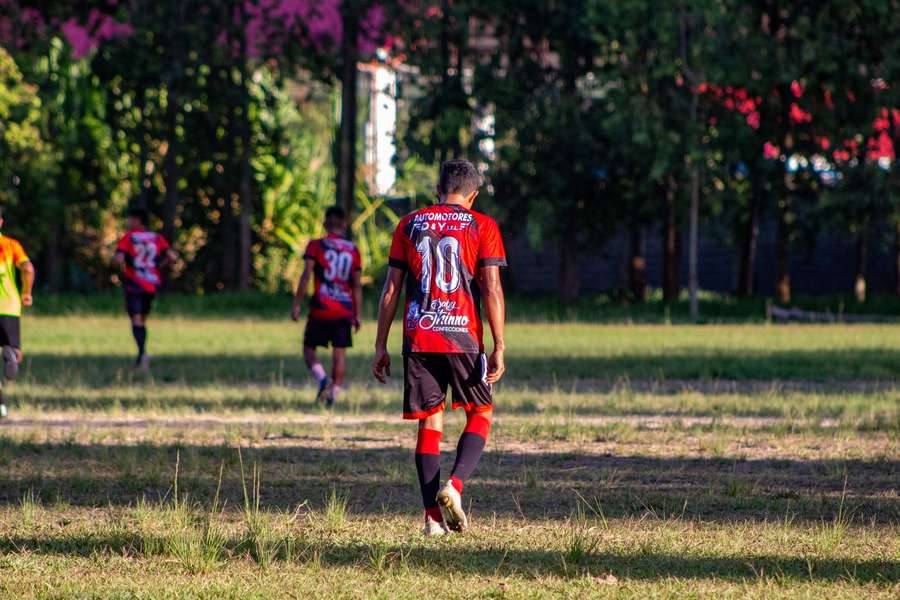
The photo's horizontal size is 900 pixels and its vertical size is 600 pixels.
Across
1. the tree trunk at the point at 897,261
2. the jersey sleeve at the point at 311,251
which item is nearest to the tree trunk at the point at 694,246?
the tree trunk at the point at 897,261

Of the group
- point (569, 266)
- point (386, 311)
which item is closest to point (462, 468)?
point (386, 311)

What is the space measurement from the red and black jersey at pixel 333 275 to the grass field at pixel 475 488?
0.86 meters

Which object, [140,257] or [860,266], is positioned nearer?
[140,257]

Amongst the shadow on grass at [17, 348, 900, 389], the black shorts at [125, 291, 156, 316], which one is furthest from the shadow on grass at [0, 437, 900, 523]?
the black shorts at [125, 291, 156, 316]

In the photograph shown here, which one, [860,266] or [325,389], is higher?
[860,266]

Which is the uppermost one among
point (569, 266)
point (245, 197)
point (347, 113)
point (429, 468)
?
point (347, 113)

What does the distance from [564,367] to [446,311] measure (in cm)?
1068

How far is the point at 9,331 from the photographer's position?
12445 mm

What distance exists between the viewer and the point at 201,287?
35875mm

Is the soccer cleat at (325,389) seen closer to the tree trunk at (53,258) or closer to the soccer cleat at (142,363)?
the soccer cleat at (142,363)

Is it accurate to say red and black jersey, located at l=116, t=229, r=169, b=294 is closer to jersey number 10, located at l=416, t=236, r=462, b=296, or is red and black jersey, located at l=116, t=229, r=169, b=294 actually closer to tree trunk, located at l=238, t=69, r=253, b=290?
jersey number 10, located at l=416, t=236, r=462, b=296

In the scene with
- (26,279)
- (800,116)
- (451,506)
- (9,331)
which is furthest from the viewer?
(800,116)

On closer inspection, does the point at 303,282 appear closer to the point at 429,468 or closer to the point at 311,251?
the point at 311,251

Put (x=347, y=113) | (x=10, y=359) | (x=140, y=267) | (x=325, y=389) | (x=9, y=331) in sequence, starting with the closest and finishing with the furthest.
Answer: (x=9, y=331), (x=10, y=359), (x=325, y=389), (x=140, y=267), (x=347, y=113)
